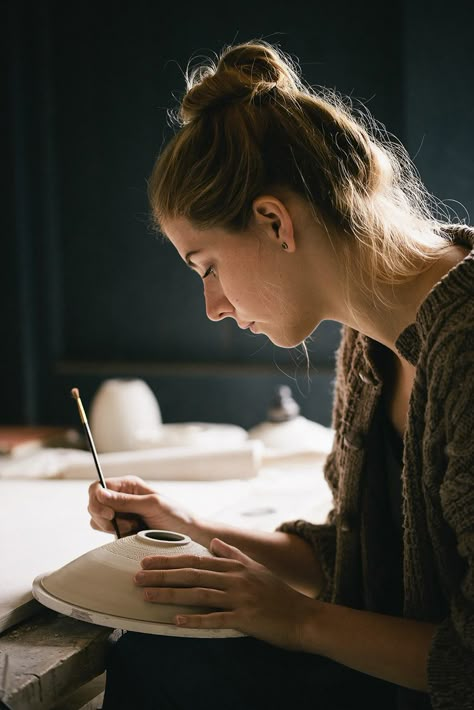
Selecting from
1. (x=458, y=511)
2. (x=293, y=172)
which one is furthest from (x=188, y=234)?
(x=458, y=511)

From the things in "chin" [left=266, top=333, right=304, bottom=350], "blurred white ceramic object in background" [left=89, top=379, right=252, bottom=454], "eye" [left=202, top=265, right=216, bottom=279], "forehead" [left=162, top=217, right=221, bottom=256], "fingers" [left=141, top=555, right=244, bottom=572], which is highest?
"forehead" [left=162, top=217, right=221, bottom=256]

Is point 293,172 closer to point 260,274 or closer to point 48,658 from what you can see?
point 260,274

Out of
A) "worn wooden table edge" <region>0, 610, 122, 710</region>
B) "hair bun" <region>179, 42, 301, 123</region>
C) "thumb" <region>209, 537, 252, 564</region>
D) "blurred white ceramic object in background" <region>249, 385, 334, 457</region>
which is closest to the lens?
"worn wooden table edge" <region>0, 610, 122, 710</region>

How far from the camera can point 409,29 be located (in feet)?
7.54

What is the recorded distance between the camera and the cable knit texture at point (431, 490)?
0.97m

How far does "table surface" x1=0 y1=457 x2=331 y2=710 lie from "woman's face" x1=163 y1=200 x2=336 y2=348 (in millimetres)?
461

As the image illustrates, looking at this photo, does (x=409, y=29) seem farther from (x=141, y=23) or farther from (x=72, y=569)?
(x=72, y=569)

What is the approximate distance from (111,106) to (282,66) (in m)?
1.66

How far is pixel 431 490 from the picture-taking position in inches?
41.6

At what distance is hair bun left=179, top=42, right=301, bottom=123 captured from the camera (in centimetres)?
122

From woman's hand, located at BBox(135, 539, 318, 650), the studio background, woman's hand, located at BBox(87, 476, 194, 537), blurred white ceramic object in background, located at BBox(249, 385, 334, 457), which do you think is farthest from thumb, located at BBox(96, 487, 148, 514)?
the studio background

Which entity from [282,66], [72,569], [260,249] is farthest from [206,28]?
[72,569]

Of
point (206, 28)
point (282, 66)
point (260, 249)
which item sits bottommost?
point (260, 249)

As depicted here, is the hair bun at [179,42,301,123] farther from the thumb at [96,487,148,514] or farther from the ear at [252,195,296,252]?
the thumb at [96,487,148,514]
